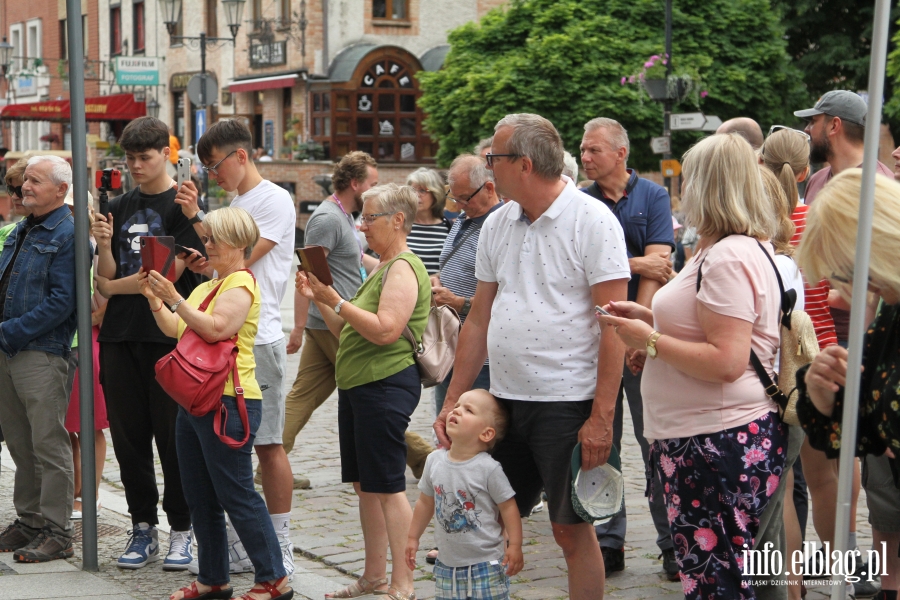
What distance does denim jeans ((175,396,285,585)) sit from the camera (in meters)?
4.81

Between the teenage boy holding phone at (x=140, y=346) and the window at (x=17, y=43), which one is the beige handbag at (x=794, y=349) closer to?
the teenage boy holding phone at (x=140, y=346)

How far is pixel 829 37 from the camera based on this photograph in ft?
104

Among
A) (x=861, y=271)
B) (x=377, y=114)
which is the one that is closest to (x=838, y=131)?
(x=861, y=271)

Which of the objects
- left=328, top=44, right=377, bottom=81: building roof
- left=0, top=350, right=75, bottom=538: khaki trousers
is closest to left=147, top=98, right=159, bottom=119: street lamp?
left=328, top=44, right=377, bottom=81: building roof

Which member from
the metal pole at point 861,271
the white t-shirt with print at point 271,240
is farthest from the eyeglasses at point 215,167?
the metal pole at point 861,271

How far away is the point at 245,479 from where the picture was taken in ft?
16.0

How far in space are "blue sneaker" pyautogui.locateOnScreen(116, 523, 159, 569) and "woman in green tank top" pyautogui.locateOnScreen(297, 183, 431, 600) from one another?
1303 mm

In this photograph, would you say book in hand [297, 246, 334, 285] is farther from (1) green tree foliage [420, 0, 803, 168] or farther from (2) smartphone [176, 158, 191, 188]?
(1) green tree foliage [420, 0, 803, 168]

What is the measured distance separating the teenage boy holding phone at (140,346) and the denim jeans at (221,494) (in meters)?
0.64

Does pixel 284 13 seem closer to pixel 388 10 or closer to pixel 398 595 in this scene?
pixel 388 10

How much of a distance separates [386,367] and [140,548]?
5.79ft

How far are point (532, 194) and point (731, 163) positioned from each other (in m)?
0.75

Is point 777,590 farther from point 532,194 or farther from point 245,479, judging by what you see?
point 245,479

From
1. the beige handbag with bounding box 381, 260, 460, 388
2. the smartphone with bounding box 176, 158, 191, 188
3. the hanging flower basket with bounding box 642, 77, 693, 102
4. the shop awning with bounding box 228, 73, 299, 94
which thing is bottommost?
the beige handbag with bounding box 381, 260, 460, 388
